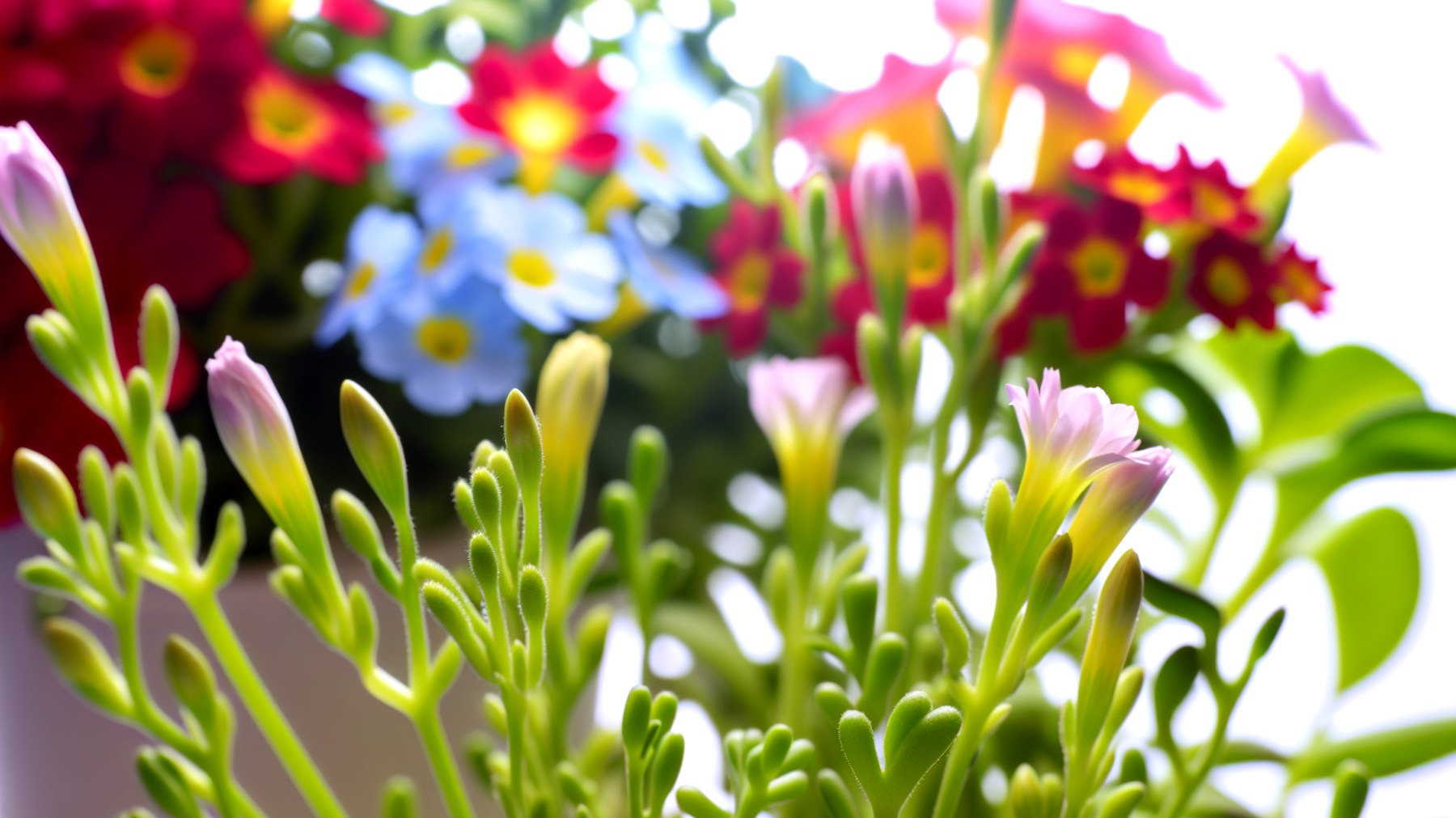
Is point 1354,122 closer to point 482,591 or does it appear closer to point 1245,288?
point 1245,288

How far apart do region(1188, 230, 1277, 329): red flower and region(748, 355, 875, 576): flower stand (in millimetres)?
126

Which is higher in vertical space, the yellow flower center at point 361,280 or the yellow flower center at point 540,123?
the yellow flower center at point 540,123

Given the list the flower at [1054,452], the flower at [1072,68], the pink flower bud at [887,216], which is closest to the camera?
the flower at [1054,452]

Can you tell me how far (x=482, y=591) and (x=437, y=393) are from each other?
175 millimetres

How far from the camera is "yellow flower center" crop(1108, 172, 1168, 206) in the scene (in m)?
Result: 0.37

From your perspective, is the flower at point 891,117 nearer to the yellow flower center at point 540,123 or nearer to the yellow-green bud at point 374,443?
the yellow flower center at point 540,123

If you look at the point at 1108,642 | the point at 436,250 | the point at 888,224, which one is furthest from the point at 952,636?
the point at 436,250

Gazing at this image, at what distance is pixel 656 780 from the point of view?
22 cm

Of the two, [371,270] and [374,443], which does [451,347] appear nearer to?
[371,270]

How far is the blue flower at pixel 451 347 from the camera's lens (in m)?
0.37

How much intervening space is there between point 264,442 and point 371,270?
0.52 feet

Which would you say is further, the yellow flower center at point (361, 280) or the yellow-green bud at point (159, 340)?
the yellow flower center at point (361, 280)

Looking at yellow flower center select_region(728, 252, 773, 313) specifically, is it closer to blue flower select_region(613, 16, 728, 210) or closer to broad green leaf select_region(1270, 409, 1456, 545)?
blue flower select_region(613, 16, 728, 210)

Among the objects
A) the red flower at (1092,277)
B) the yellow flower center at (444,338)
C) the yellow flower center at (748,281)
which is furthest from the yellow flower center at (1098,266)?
the yellow flower center at (444,338)
